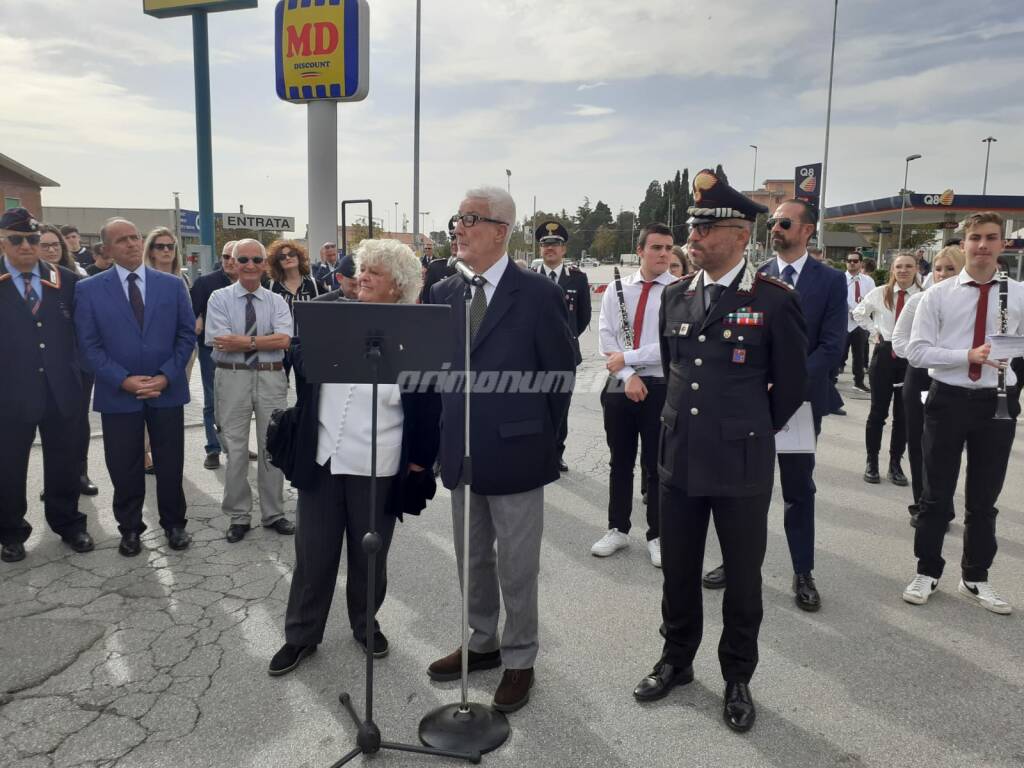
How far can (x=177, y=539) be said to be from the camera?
4.68m

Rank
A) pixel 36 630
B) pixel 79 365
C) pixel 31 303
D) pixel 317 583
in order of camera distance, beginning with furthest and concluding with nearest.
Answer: pixel 79 365 < pixel 31 303 < pixel 36 630 < pixel 317 583

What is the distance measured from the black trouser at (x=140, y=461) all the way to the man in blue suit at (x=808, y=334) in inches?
157

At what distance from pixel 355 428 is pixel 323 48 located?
10.8m

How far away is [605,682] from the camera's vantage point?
3180 millimetres

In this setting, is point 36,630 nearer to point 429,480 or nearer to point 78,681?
point 78,681

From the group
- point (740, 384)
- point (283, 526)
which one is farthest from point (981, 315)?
point (283, 526)

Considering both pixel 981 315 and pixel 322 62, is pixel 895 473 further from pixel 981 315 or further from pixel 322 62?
pixel 322 62

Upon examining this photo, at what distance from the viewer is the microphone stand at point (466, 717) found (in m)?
2.69

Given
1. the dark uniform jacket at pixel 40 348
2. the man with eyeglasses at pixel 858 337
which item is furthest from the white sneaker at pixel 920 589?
the man with eyeglasses at pixel 858 337

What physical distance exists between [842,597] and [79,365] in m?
5.34

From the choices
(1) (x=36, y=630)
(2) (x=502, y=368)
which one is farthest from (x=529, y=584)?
(1) (x=36, y=630)

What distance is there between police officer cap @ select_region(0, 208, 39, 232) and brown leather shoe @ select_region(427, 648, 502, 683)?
3879 millimetres

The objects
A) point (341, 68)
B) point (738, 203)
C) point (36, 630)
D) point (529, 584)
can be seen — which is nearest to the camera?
→ point (738, 203)

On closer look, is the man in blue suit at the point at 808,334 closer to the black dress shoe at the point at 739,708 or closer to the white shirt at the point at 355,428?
the black dress shoe at the point at 739,708
